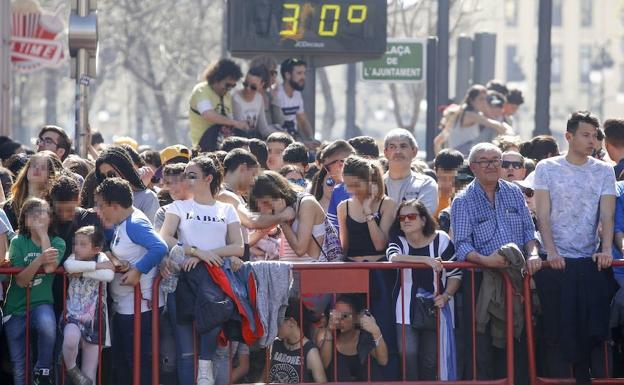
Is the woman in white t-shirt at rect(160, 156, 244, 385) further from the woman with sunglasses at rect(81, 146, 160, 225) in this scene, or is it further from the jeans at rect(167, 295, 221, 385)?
the woman with sunglasses at rect(81, 146, 160, 225)

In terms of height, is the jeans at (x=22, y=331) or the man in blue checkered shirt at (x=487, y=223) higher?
the man in blue checkered shirt at (x=487, y=223)

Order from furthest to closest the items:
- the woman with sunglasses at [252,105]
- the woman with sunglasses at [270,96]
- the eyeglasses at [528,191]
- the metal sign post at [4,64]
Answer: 1. the metal sign post at [4,64]
2. the woman with sunglasses at [270,96]
3. the woman with sunglasses at [252,105]
4. the eyeglasses at [528,191]

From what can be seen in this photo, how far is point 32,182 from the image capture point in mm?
9844

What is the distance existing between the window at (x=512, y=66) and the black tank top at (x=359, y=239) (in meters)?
86.5

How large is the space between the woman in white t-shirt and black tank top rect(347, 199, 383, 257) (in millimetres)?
918

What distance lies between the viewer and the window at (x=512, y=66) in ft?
314

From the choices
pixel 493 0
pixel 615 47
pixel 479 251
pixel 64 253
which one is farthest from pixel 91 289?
pixel 615 47

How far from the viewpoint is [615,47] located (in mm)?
95375

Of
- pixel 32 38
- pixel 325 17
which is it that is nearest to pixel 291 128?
pixel 325 17

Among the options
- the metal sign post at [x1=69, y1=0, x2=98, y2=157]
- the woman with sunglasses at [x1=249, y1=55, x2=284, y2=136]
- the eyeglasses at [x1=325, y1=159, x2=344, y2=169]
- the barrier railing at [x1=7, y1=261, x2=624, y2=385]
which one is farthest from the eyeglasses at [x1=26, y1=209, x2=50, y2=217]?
the woman with sunglasses at [x1=249, y1=55, x2=284, y2=136]

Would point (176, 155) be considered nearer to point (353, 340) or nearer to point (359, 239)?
point (359, 239)

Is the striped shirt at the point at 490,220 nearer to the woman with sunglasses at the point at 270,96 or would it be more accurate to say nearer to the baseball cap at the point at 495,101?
the woman with sunglasses at the point at 270,96

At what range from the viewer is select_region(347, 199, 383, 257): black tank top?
394 inches

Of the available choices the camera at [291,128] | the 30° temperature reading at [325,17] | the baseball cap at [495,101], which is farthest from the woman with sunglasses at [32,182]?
the baseball cap at [495,101]
